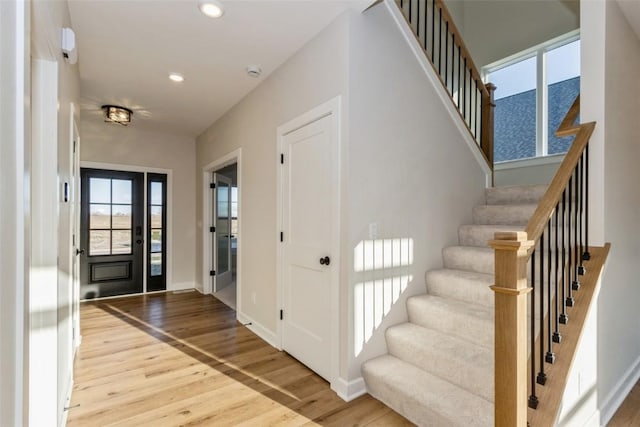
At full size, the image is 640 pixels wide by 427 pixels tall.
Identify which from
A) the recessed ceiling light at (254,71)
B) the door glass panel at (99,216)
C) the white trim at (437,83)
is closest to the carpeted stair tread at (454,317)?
the white trim at (437,83)

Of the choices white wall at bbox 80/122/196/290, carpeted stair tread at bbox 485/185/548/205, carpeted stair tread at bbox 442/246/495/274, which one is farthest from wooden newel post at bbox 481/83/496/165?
white wall at bbox 80/122/196/290

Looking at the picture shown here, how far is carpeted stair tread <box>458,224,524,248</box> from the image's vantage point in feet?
9.31

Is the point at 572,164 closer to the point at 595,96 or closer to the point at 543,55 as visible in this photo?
the point at 595,96

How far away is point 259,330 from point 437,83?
307cm

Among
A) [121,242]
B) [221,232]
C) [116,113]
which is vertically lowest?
[121,242]

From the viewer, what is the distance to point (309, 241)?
272 centimetres

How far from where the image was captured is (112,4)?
88.8 inches

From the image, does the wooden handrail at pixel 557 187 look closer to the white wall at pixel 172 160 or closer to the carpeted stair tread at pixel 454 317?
the carpeted stair tread at pixel 454 317

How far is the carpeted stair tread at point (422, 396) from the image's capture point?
1.77 metres

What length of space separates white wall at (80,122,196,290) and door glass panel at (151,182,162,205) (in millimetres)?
205

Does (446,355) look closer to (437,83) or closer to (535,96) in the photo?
(437,83)

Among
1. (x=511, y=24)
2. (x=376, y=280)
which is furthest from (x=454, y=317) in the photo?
(x=511, y=24)

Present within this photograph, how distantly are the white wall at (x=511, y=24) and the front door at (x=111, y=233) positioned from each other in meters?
5.73

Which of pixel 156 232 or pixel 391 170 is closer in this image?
pixel 391 170
